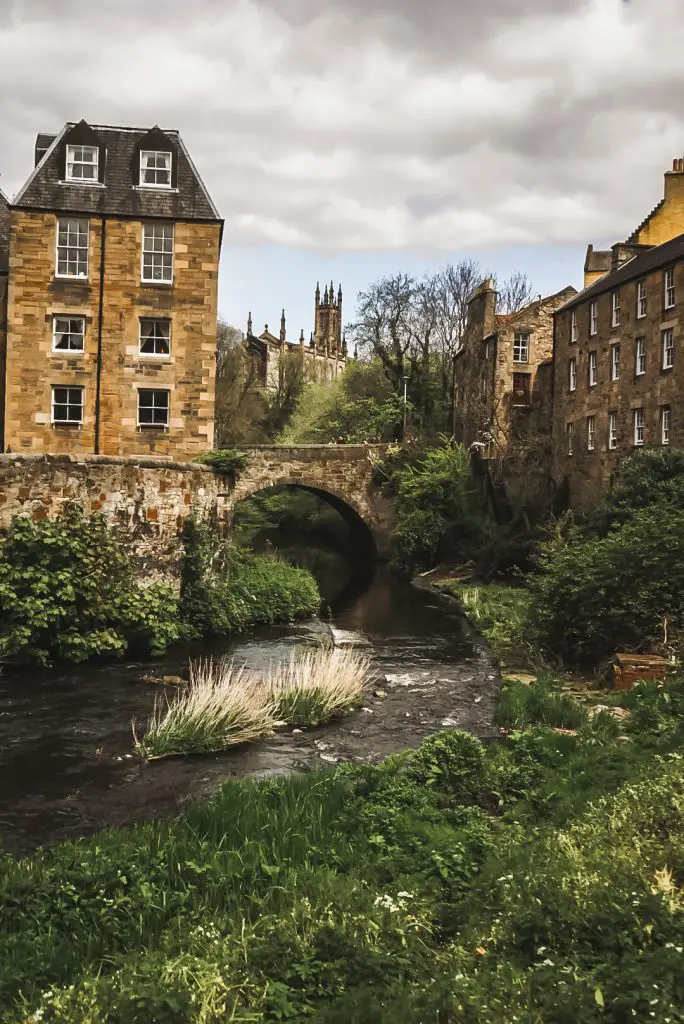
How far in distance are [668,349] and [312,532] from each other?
25.3 meters

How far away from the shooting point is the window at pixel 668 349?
3039cm

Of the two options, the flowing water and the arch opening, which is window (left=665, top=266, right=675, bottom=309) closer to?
the arch opening

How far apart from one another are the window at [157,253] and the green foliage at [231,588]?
977 cm

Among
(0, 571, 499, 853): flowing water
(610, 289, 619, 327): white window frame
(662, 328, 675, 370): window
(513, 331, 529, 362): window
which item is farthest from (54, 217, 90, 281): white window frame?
(513, 331, 529, 362): window

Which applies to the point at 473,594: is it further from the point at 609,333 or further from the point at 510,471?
the point at 609,333

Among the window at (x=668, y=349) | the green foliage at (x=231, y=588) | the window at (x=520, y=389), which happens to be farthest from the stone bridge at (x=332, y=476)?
the window at (x=668, y=349)

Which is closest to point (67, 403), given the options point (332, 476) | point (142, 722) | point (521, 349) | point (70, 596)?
point (332, 476)

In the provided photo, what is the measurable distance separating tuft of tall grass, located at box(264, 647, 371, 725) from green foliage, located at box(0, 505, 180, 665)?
5.03 m

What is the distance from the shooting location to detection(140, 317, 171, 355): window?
2881cm

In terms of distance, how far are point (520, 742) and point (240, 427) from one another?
45767 mm

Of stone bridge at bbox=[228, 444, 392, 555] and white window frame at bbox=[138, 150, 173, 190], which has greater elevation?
white window frame at bbox=[138, 150, 173, 190]

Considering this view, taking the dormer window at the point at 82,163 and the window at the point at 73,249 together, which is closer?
the window at the point at 73,249

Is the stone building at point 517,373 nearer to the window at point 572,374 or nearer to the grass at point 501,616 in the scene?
the window at point 572,374

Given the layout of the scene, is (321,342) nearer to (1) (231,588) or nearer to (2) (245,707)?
(1) (231,588)
